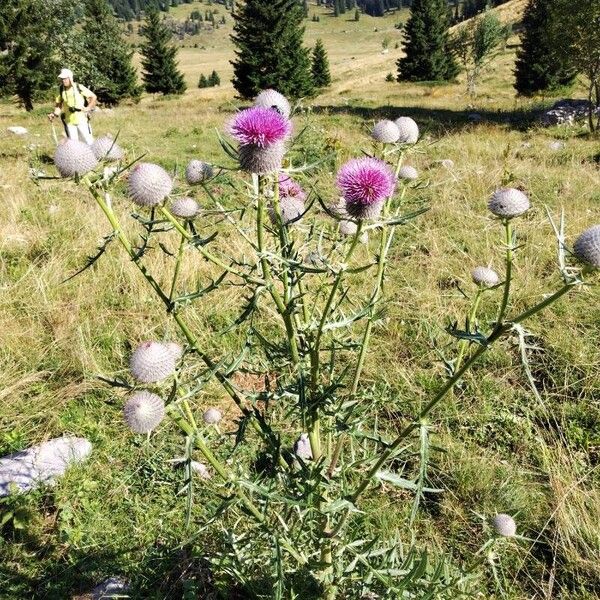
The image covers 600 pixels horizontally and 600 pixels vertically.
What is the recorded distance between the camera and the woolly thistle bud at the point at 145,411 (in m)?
1.74

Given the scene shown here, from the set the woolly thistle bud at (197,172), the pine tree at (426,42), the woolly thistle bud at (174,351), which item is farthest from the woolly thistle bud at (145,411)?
the pine tree at (426,42)

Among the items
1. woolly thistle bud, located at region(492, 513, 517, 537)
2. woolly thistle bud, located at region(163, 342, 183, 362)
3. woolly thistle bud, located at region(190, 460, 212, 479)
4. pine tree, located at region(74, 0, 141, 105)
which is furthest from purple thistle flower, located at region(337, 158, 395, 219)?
pine tree, located at region(74, 0, 141, 105)

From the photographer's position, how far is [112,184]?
1763mm

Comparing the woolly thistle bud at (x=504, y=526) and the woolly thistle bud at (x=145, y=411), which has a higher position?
the woolly thistle bud at (x=145, y=411)

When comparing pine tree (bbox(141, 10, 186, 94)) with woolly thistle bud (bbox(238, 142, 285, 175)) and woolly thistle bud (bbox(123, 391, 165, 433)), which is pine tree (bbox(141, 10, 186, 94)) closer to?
woolly thistle bud (bbox(238, 142, 285, 175))

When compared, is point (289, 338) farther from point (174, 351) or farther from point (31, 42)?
point (31, 42)

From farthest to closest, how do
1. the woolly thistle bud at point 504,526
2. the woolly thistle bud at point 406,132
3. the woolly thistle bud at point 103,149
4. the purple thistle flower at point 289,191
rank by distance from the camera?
the woolly thistle bud at point 406,132, the woolly thistle bud at point 504,526, the purple thistle flower at point 289,191, the woolly thistle bud at point 103,149

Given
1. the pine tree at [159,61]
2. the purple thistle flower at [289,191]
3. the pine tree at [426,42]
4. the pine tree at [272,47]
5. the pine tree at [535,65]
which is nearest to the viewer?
the purple thistle flower at [289,191]

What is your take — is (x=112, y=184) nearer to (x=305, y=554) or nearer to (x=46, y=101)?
(x=305, y=554)

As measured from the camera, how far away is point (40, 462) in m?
3.42

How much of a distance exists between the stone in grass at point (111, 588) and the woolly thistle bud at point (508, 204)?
2.59 m

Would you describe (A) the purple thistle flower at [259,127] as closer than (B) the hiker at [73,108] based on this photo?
Yes

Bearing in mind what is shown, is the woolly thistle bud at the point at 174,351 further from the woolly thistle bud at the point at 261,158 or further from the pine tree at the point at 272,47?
the pine tree at the point at 272,47

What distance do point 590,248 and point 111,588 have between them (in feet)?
9.24
